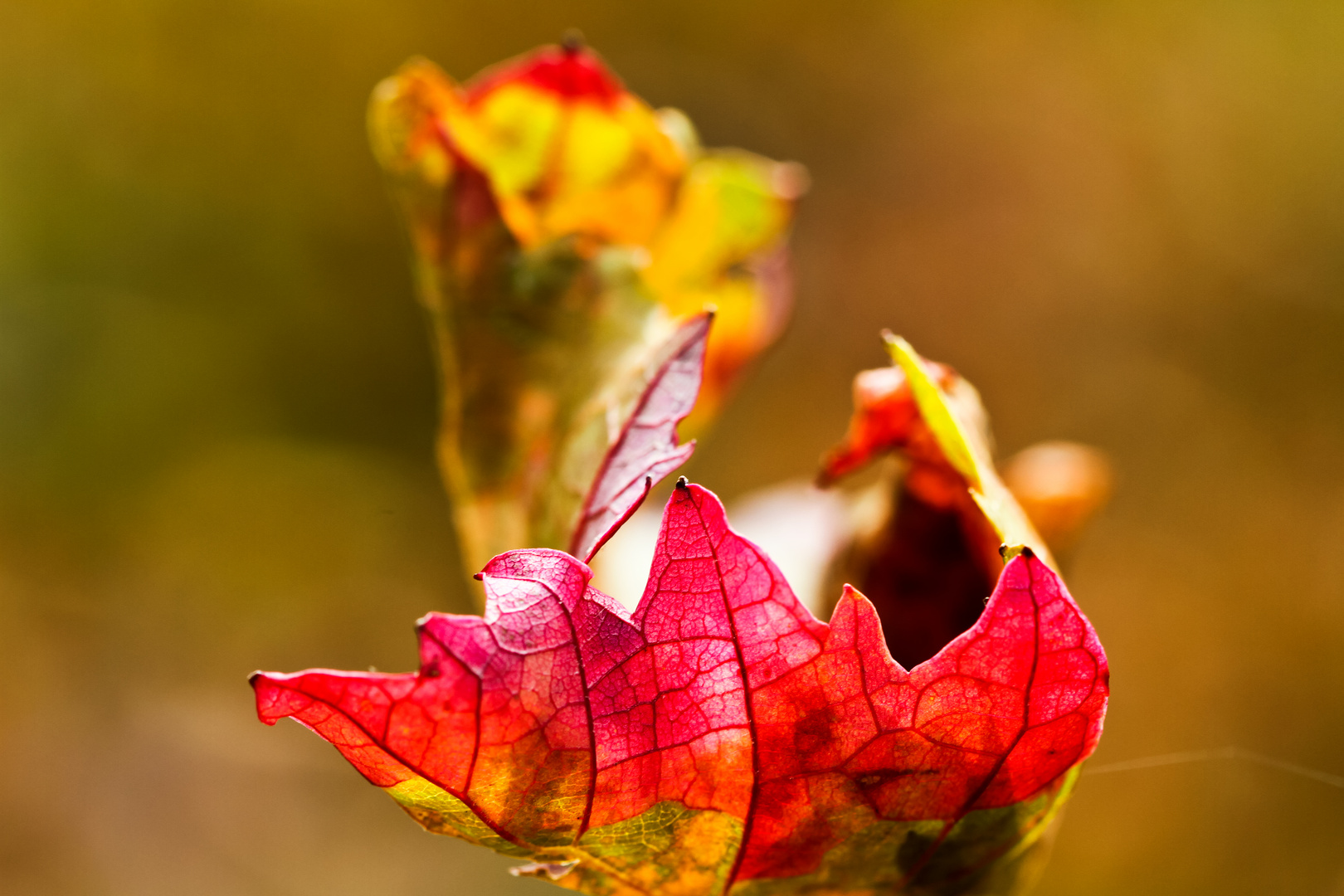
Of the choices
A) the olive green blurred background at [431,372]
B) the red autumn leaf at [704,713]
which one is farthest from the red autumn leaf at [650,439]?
the olive green blurred background at [431,372]

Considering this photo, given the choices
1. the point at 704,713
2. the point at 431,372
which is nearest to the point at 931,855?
the point at 704,713

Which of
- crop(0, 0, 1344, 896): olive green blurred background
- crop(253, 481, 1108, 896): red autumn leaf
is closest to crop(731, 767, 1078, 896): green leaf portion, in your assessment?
crop(253, 481, 1108, 896): red autumn leaf

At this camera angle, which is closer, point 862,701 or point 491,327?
point 862,701

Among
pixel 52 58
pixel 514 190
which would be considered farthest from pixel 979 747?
pixel 52 58

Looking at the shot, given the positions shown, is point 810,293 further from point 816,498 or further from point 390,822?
point 816,498

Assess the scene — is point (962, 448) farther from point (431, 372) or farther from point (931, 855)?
point (431, 372)

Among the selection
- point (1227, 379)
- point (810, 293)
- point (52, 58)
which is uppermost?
point (52, 58)
